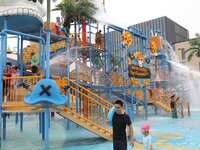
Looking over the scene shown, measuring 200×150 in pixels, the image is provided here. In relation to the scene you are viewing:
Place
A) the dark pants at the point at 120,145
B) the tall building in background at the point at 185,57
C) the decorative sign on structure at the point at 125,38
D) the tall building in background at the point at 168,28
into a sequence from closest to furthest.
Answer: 1. the dark pants at the point at 120,145
2. the decorative sign on structure at the point at 125,38
3. the tall building in background at the point at 185,57
4. the tall building in background at the point at 168,28

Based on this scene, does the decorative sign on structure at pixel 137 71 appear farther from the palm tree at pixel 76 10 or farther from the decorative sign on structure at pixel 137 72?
the palm tree at pixel 76 10

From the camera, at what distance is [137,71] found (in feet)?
63.2

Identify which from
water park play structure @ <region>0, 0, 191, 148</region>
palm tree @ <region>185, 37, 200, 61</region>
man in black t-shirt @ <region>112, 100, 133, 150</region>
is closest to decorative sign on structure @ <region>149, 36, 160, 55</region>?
water park play structure @ <region>0, 0, 191, 148</region>

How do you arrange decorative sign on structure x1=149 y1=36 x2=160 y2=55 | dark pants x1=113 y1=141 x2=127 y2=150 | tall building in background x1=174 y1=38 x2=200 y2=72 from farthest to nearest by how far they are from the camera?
tall building in background x1=174 y1=38 x2=200 y2=72
decorative sign on structure x1=149 y1=36 x2=160 y2=55
dark pants x1=113 y1=141 x2=127 y2=150

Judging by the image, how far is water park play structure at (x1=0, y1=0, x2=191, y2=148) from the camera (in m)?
11.0

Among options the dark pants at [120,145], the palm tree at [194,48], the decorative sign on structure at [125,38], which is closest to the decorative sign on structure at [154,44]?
the decorative sign on structure at [125,38]

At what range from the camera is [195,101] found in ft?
141

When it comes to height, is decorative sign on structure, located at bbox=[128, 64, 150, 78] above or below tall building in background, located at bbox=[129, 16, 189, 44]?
below

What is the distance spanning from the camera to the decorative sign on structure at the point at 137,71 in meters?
18.9

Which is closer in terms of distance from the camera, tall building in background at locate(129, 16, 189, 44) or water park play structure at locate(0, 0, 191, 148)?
water park play structure at locate(0, 0, 191, 148)

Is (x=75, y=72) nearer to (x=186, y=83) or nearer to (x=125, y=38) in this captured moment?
(x=125, y=38)

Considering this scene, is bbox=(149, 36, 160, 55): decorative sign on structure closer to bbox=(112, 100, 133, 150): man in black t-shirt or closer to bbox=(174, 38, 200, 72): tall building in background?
bbox=(112, 100, 133, 150): man in black t-shirt

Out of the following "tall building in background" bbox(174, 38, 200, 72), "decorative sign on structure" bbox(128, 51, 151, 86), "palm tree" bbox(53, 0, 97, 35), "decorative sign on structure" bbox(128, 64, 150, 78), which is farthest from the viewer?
"tall building in background" bbox(174, 38, 200, 72)

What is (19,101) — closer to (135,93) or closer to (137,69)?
(137,69)
